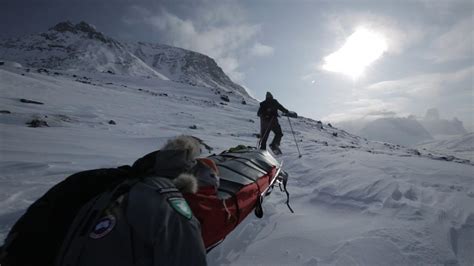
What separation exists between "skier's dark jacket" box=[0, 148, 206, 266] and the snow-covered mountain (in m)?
99.9

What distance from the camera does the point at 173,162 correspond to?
1972mm

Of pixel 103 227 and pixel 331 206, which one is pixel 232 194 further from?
pixel 331 206

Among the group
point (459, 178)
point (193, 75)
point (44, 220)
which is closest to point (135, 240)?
point (44, 220)

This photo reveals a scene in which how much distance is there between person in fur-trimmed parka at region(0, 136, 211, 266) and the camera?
137cm

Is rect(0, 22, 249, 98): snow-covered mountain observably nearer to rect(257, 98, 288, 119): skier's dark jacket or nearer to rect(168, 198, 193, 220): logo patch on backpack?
rect(257, 98, 288, 119): skier's dark jacket

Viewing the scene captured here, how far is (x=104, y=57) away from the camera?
121 m

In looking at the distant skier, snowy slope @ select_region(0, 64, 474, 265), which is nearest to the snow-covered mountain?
the distant skier

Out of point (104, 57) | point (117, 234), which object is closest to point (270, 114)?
point (117, 234)

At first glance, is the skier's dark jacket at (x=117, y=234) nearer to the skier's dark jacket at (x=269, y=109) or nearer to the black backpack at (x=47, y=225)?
the black backpack at (x=47, y=225)

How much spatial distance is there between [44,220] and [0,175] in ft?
10.4

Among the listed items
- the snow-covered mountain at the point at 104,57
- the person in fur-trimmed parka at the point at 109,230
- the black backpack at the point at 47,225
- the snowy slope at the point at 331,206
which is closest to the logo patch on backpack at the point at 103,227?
the person in fur-trimmed parka at the point at 109,230

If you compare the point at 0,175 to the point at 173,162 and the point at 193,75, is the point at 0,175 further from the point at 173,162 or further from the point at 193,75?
the point at 193,75

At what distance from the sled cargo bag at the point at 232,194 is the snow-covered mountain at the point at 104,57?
98.3 m

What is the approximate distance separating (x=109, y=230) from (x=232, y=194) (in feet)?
4.00
